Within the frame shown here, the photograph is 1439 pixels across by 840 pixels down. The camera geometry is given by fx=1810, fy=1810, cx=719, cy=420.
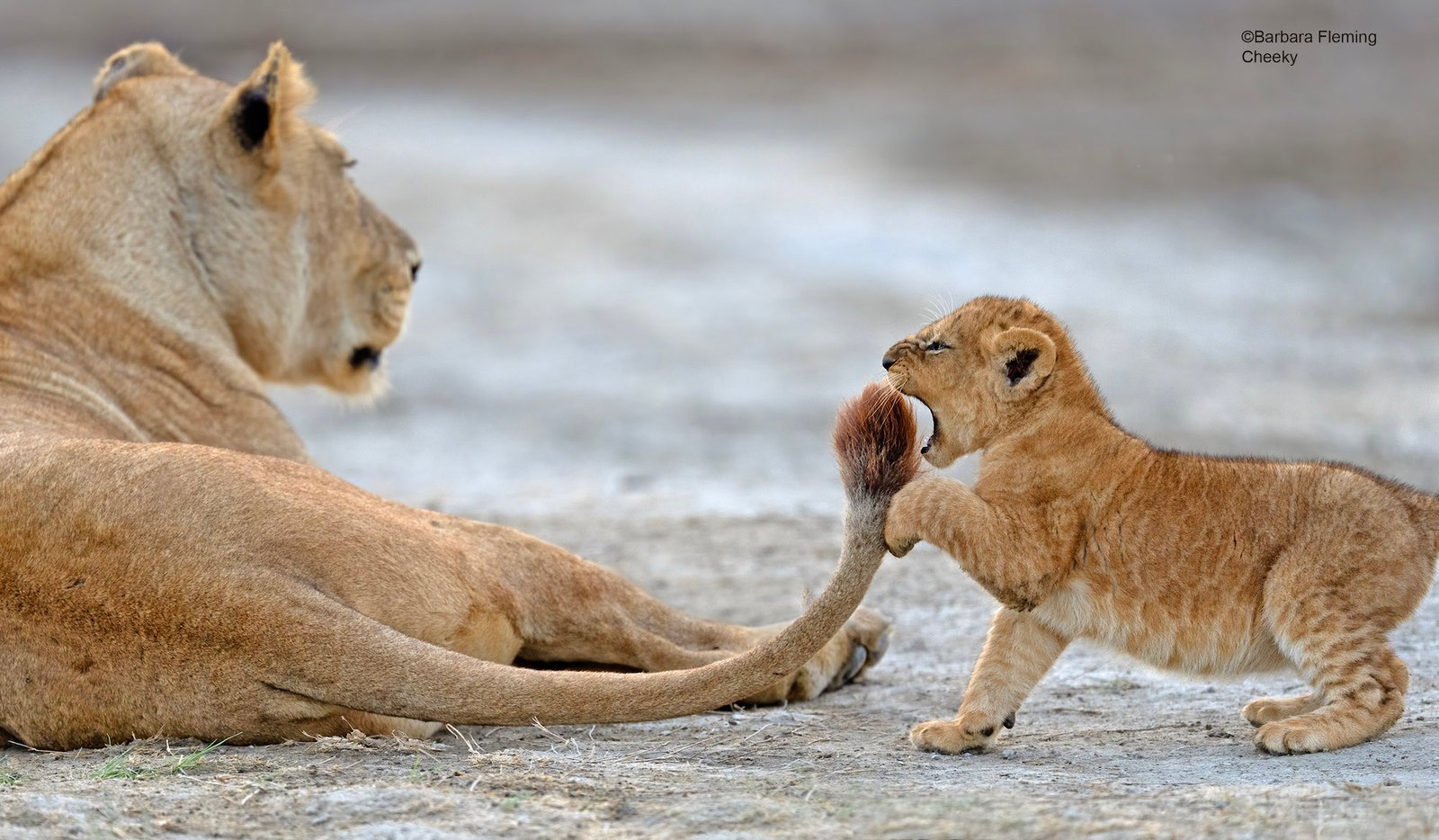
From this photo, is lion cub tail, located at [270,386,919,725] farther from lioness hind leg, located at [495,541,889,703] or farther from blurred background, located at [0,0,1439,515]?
blurred background, located at [0,0,1439,515]

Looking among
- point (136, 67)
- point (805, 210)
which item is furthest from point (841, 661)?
point (805, 210)

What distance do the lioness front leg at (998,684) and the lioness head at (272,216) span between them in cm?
261

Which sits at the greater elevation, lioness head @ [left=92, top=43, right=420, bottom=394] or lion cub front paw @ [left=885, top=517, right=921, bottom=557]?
lioness head @ [left=92, top=43, right=420, bottom=394]

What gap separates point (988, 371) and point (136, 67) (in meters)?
3.26

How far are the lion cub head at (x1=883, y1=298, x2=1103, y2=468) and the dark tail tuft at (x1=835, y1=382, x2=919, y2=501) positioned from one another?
6.2 inches

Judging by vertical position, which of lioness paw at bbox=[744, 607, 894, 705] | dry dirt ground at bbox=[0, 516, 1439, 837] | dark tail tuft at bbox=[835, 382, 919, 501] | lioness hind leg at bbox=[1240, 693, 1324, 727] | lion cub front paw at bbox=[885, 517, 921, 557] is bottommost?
dry dirt ground at bbox=[0, 516, 1439, 837]

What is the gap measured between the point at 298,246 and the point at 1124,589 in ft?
9.58

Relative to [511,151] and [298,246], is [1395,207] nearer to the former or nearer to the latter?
[511,151]

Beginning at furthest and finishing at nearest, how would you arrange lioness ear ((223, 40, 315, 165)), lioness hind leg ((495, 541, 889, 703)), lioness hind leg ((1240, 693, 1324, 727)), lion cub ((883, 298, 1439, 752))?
lioness ear ((223, 40, 315, 165)), lioness hind leg ((495, 541, 889, 703)), lioness hind leg ((1240, 693, 1324, 727)), lion cub ((883, 298, 1439, 752))

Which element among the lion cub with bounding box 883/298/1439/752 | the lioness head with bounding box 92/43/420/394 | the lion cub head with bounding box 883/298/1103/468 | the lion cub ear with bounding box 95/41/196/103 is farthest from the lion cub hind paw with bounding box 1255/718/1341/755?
the lion cub ear with bounding box 95/41/196/103

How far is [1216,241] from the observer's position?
1392cm

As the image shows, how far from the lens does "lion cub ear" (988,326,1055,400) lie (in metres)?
3.99

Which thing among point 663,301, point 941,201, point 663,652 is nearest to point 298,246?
point 663,652

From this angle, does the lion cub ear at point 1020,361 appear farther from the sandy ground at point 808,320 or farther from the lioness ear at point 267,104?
the lioness ear at point 267,104
